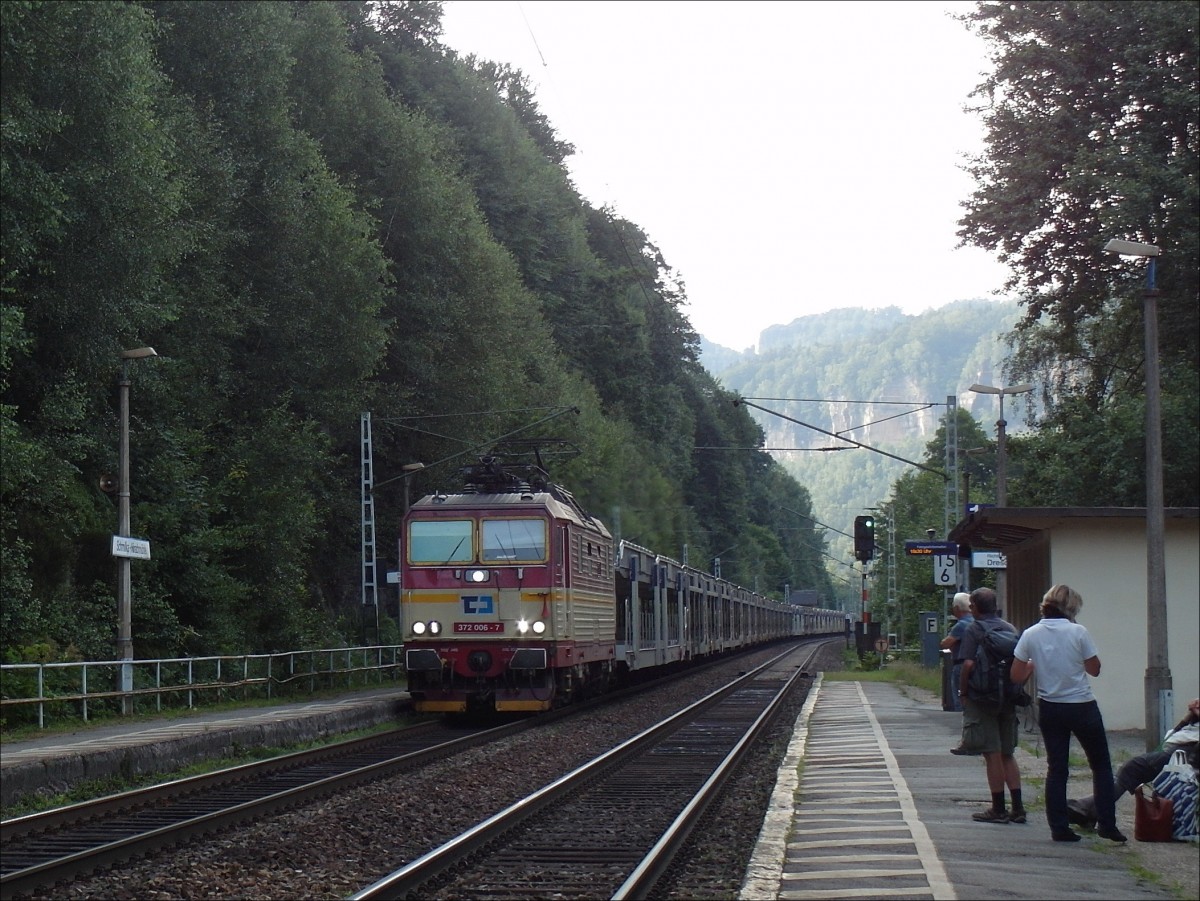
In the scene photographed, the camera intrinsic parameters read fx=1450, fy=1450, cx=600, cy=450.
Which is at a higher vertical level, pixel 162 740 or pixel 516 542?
pixel 516 542

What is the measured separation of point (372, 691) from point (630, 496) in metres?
20.0

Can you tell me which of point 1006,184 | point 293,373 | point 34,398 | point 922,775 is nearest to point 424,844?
point 922,775

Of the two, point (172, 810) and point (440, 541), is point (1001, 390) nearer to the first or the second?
point (440, 541)

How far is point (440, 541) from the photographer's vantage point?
22.3 metres

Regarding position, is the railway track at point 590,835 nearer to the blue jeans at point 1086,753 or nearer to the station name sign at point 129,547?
the blue jeans at point 1086,753

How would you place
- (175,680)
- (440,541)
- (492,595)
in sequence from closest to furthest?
(492,595), (440,541), (175,680)

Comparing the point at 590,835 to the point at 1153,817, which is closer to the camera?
the point at 1153,817

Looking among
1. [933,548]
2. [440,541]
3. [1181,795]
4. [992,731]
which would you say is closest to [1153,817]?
[1181,795]

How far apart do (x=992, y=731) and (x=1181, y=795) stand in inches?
57.4

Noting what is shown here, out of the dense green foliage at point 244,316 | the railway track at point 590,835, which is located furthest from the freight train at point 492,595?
the dense green foliage at point 244,316

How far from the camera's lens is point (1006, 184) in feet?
105

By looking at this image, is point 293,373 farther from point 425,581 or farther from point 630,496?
point 425,581

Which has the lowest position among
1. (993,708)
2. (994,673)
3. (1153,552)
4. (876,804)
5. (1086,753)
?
(876,804)

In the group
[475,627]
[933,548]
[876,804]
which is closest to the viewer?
[876,804]
